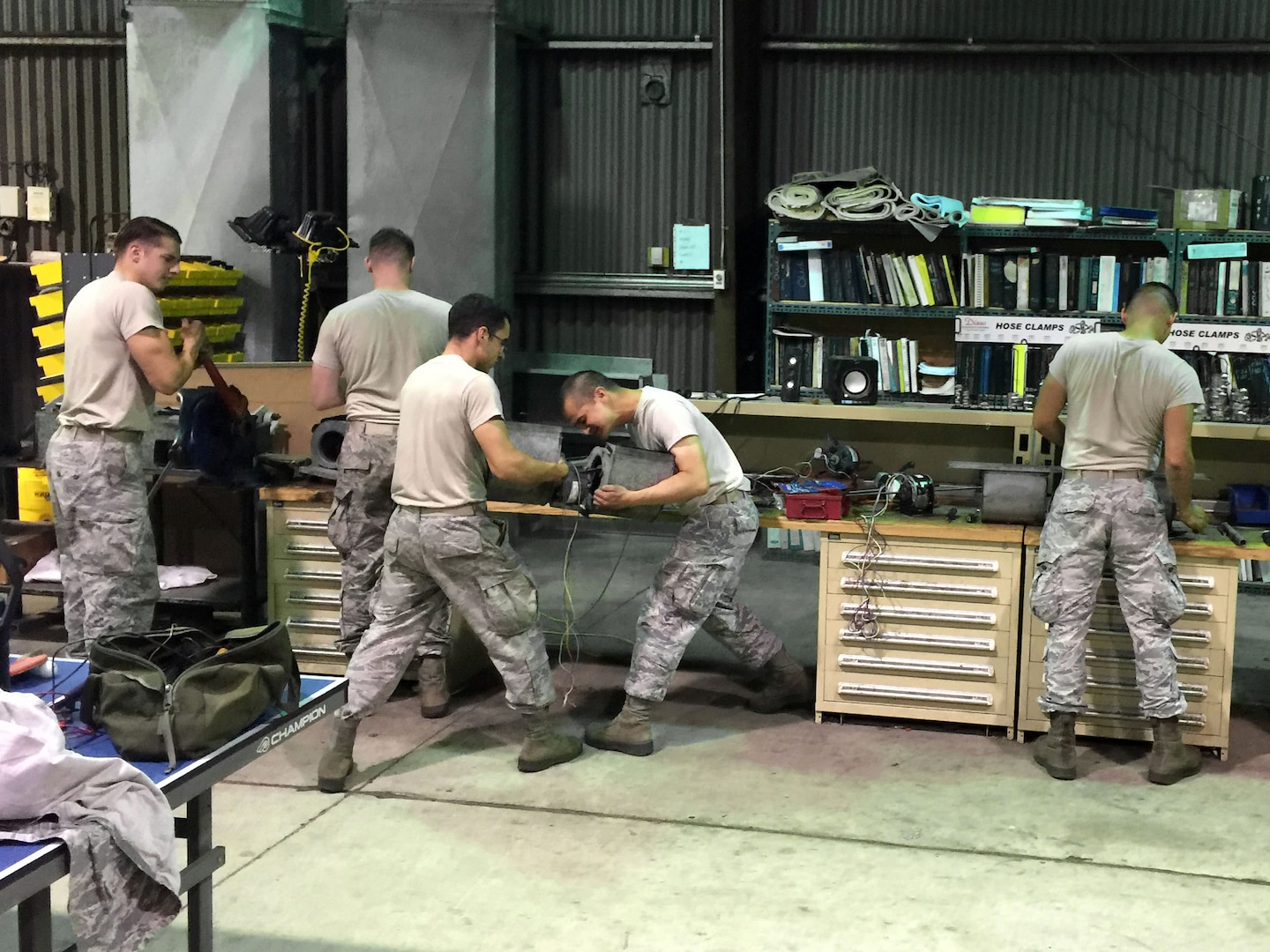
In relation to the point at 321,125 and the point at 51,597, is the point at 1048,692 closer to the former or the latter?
the point at 51,597

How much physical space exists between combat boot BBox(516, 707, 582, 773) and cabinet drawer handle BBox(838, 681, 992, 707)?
109 centimetres

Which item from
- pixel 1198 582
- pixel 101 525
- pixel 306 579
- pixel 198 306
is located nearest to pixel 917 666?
pixel 1198 582

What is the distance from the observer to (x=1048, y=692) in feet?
15.1

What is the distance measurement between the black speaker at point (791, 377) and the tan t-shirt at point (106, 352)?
314cm

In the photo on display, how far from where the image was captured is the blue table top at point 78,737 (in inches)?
84.8

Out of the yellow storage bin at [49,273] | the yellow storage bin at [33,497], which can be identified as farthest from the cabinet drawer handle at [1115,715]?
the yellow storage bin at [49,273]

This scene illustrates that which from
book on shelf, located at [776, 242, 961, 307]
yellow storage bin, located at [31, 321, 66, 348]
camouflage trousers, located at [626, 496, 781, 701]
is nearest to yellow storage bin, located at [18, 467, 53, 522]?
yellow storage bin, located at [31, 321, 66, 348]

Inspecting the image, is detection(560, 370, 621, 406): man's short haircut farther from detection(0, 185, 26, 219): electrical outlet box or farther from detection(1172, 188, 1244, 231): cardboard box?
detection(0, 185, 26, 219): electrical outlet box

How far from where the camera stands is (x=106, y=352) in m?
4.74

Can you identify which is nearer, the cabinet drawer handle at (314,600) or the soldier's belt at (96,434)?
the soldier's belt at (96,434)

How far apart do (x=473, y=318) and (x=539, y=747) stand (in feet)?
4.68

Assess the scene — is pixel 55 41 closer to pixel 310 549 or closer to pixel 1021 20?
pixel 310 549

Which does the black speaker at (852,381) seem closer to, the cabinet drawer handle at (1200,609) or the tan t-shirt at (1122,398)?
the tan t-shirt at (1122,398)

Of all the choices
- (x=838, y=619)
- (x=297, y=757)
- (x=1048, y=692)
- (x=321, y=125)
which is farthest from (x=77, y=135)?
(x=1048, y=692)
